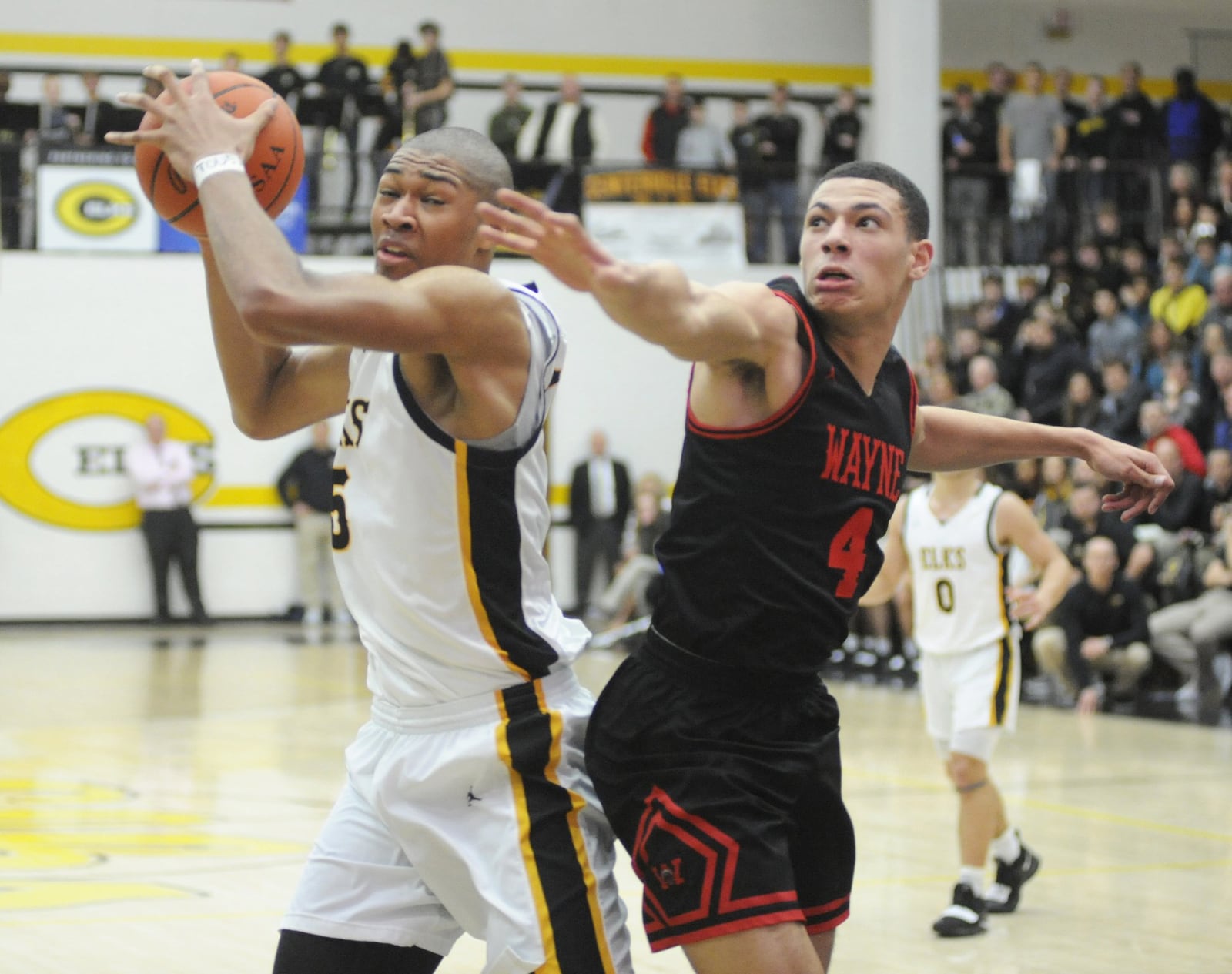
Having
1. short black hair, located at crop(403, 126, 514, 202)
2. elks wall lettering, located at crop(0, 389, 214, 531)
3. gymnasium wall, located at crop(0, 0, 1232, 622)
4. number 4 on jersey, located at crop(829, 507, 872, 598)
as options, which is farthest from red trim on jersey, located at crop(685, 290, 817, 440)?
elks wall lettering, located at crop(0, 389, 214, 531)

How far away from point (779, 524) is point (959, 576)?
400cm

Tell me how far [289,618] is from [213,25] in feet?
25.1

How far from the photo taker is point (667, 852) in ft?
10.1

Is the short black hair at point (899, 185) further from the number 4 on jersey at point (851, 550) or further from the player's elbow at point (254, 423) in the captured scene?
the player's elbow at point (254, 423)

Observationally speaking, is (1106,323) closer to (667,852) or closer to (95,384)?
(95,384)

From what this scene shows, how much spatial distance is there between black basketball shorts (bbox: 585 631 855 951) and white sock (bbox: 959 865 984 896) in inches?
118

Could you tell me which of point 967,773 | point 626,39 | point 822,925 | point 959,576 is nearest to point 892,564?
point 959,576

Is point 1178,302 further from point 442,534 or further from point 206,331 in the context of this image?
point 442,534

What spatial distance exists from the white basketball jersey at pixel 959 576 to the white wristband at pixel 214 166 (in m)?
4.64

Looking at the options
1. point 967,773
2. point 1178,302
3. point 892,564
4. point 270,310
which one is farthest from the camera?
point 1178,302

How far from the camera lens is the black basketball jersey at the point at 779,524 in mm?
3143

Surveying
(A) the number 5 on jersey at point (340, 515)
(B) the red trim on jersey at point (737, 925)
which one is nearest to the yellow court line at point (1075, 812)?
(B) the red trim on jersey at point (737, 925)

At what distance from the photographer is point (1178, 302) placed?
15.6 meters

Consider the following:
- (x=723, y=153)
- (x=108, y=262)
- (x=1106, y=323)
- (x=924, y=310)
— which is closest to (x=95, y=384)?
(x=108, y=262)
